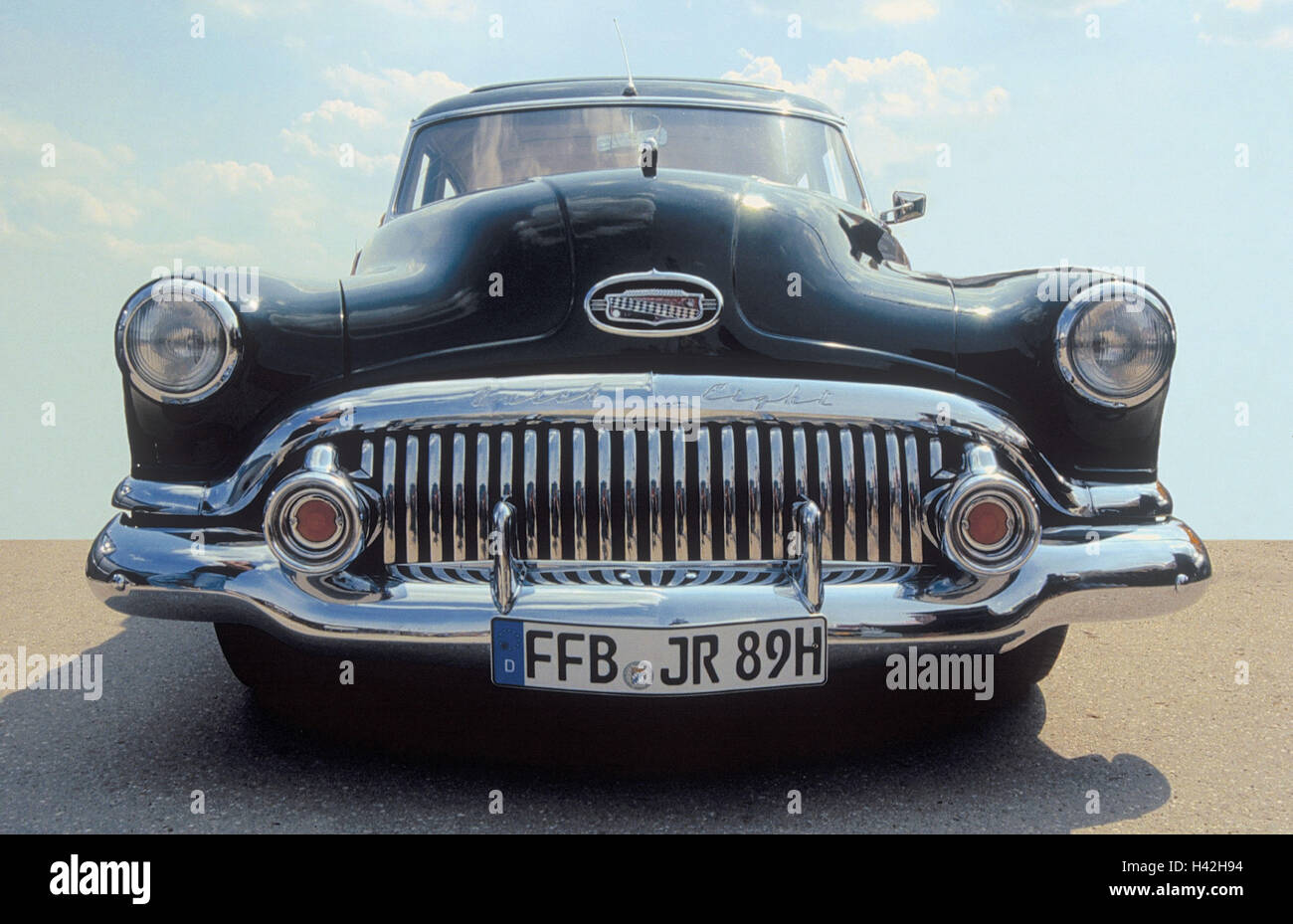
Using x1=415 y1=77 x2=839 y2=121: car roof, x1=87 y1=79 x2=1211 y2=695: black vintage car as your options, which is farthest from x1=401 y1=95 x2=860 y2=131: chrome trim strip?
x1=87 y1=79 x2=1211 y2=695: black vintage car

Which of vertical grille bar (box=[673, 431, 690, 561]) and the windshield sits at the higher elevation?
the windshield

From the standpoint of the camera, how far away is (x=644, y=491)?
2.38 metres

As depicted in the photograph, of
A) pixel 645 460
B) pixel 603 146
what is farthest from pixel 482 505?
pixel 603 146

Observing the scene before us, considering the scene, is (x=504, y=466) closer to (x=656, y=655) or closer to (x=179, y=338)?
(x=656, y=655)

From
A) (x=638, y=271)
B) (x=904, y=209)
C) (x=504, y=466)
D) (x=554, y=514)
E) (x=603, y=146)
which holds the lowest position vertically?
(x=554, y=514)

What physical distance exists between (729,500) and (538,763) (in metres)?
0.78

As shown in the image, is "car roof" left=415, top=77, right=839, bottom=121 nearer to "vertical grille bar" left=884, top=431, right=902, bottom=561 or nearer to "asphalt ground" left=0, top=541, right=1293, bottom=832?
"vertical grille bar" left=884, top=431, right=902, bottom=561

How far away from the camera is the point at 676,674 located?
2.17m

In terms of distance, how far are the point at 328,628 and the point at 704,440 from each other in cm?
90

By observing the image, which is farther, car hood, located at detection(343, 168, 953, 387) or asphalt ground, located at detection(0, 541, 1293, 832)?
car hood, located at detection(343, 168, 953, 387)

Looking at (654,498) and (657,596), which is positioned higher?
(654,498)

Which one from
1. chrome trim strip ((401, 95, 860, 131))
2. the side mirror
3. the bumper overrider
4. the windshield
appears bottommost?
the bumper overrider

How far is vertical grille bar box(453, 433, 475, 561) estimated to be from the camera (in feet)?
7.82
